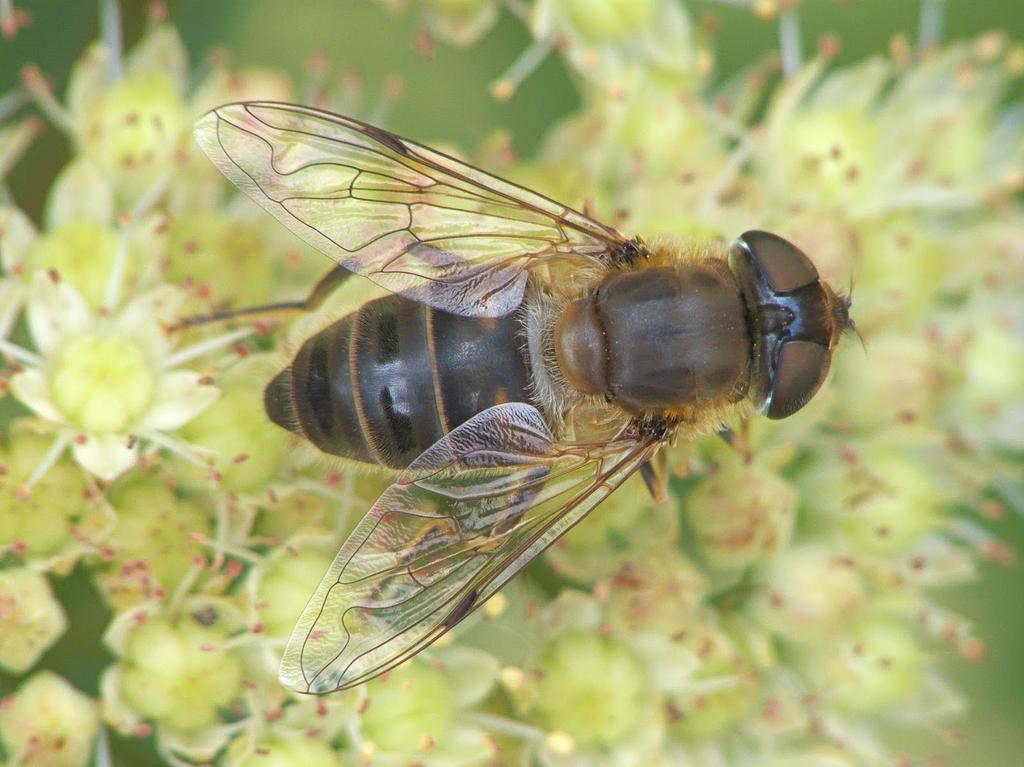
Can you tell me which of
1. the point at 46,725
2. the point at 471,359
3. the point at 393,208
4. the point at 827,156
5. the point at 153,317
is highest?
the point at 827,156

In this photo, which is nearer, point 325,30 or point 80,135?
point 80,135

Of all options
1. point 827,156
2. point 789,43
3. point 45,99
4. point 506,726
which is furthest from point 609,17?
point 506,726

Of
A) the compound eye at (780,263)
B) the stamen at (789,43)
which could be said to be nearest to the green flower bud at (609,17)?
the stamen at (789,43)

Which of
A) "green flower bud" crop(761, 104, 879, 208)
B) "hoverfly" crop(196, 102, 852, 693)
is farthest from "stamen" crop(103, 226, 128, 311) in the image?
"green flower bud" crop(761, 104, 879, 208)

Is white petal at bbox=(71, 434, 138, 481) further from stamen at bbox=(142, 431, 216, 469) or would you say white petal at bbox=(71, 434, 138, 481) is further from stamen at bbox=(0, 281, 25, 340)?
stamen at bbox=(0, 281, 25, 340)

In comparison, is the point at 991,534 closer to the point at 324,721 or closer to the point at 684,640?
the point at 684,640

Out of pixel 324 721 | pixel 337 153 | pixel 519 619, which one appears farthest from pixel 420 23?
pixel 324 721

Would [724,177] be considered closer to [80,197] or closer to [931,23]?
[931,23]

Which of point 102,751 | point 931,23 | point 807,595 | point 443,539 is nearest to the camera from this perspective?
point 443,539
